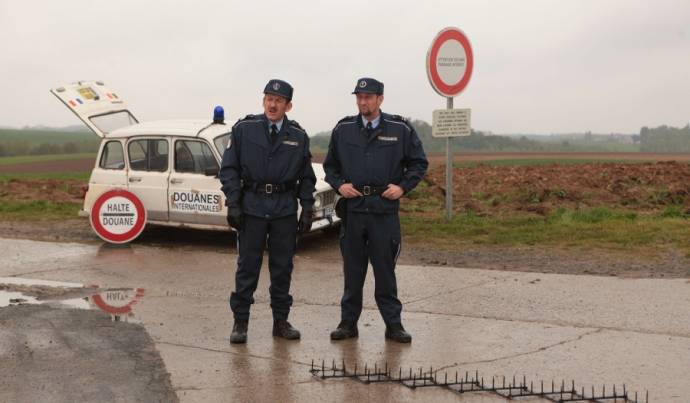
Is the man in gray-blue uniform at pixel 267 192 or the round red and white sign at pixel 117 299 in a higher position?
the man in gray-blue uniform at pixel 267 192

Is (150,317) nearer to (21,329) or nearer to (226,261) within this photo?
(21,329)

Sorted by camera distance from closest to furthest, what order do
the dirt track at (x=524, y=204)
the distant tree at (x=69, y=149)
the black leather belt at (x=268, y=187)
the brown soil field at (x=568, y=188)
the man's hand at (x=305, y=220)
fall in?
the black leather belt at (x=268, y=187)
the man's hand at (x=305, y=220)
the dirt track at (x=524, y=204)
the brown soil field at (x=568, y=188)
the distant tree at (x=69, y=149)

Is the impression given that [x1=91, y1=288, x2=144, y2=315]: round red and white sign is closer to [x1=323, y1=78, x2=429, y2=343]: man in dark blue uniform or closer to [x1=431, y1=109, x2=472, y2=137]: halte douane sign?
[x1=323, y1=78, x2=429, y2=343]: man in dark blue uniform

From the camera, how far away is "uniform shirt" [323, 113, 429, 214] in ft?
21.8

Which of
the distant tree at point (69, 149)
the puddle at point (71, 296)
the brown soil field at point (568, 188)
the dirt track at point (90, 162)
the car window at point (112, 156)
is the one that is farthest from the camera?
Answer: the distant tree at point (69, 149)

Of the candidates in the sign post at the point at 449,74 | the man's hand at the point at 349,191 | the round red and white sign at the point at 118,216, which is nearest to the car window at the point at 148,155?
the round red and white sign at the point at 118,216

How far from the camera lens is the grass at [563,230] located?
11.1 meters

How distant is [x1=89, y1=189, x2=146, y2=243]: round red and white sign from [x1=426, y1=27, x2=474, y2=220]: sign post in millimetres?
4187

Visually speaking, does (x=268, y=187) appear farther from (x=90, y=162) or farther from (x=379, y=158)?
(x=90, y=162)

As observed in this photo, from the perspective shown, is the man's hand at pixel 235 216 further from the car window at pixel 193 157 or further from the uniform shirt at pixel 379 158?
the car window at pixel 193 157

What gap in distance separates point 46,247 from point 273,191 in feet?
18.8

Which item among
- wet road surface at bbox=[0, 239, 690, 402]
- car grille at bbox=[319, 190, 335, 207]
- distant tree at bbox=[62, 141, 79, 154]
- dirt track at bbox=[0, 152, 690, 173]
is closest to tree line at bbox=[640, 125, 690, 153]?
dirt track at bbox=[0, 152, 690, 173]

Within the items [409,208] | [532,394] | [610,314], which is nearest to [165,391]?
[532,394]

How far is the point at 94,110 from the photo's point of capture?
12727mm
